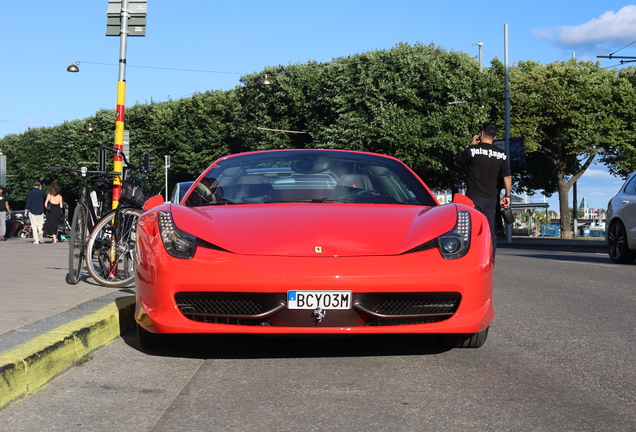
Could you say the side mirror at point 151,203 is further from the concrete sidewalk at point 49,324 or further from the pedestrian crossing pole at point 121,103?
the pedestrian crossing pole at point 121,103

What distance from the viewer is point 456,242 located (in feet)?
15.2

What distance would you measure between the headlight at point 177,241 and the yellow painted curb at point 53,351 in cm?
75

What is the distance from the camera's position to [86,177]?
8.89m

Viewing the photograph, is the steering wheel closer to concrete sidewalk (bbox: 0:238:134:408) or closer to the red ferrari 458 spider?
the red ferrari 458 spider

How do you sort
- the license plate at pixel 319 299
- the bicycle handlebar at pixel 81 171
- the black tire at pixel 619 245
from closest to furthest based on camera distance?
the license plate at pixel 319 299
the bicycle handlebar at pixel 81 171
the black tire at pixel 619 245

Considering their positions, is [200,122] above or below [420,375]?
above

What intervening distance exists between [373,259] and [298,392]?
85cm

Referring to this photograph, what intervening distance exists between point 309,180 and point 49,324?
1924mm

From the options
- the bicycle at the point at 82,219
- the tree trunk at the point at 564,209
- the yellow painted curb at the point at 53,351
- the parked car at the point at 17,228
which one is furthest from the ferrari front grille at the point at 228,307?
the tree trunk at the point at 564,209

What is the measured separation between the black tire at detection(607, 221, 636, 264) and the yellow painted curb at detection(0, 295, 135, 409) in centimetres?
1024

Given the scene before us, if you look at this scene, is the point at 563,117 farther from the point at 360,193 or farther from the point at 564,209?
the point at 360,193

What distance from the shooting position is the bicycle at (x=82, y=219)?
821cm

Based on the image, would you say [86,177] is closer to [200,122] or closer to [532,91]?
[532,91]

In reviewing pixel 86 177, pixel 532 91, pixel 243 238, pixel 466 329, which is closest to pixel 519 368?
pixel 466 329
